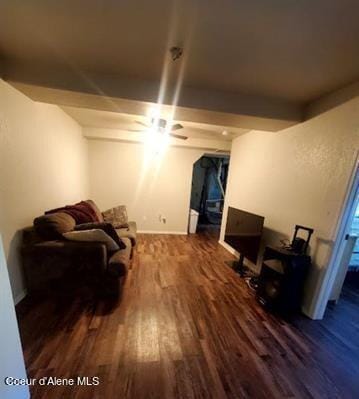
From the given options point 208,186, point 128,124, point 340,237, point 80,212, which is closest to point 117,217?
point 80,212

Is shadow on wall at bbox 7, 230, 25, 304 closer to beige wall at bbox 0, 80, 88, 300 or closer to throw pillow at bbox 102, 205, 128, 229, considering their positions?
beige wall at bbox 0, 80, 88, 300

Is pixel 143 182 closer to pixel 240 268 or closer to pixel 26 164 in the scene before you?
pixel 26 164

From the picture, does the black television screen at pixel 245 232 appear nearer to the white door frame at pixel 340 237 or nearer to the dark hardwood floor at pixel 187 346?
the dark hardwood floor at pixel 187 346

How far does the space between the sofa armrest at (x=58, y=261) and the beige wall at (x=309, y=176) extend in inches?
93.2

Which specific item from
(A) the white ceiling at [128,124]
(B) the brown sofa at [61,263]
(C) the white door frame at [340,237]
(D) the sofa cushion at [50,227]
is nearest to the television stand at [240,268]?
(C) the white door frame at [340,237]

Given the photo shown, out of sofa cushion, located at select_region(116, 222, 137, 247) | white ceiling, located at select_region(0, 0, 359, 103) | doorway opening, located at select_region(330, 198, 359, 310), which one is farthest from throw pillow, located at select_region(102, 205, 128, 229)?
doorway opening, located at select_region(330, 198, 359, 310)

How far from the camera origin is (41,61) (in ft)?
6.08

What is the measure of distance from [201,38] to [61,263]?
2457 mm

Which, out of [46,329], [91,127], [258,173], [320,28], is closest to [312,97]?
[320,28]

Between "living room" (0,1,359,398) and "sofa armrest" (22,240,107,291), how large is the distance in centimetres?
1

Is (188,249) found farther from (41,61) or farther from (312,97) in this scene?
(41,61)

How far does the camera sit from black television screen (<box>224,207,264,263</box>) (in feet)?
9.24

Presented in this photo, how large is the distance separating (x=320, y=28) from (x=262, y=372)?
2431 millimetres

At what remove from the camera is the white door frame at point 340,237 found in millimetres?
1883
